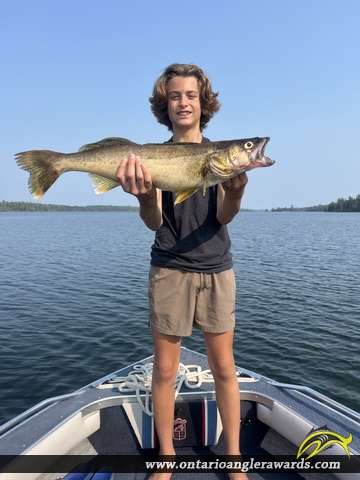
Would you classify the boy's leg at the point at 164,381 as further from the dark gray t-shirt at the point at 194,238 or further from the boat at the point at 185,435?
the dark gray t-shirt at the point at 194,238

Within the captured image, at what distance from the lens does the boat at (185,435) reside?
11.5 ft

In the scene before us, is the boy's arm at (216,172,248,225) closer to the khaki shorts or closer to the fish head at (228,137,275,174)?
the fish head at (228,137,275,174)

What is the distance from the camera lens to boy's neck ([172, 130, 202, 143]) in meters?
3.74

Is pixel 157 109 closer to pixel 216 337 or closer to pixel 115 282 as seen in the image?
pixel 216 337

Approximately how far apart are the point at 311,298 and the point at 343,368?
654 cm

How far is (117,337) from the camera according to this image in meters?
11.8

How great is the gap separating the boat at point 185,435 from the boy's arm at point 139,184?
235 cm

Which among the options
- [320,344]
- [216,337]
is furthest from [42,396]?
[320,344]

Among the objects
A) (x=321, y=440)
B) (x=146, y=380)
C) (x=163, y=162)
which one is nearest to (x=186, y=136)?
(x=163, y=162)

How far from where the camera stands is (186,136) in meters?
3.76

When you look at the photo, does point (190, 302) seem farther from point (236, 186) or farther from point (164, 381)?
point (236, 186)

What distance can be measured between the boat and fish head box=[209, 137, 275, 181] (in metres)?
2.70

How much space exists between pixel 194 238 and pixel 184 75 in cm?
168

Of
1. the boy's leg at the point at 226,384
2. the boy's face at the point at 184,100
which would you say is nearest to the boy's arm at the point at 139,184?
the boy's face at the point at 184,100
